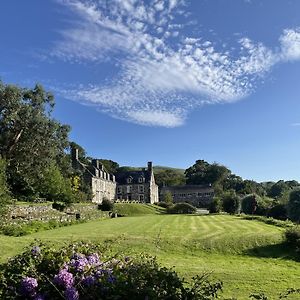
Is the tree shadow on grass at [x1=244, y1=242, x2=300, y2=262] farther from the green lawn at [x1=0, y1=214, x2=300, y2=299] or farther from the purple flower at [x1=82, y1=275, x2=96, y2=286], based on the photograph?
the purple flower at [x1=82, y1=275, x2=96, y2=286]

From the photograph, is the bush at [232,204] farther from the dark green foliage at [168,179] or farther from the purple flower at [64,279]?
the dark green foliage at [168,179]

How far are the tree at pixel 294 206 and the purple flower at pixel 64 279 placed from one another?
144 feet

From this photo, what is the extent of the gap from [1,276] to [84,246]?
1.49 m

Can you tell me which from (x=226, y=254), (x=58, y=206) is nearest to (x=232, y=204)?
(x=58, y=206)

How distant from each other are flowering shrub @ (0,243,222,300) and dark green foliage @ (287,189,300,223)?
4308cm

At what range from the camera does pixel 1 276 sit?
5879 mm

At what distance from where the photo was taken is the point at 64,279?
547 cm

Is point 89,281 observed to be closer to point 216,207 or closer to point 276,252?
point 276,252

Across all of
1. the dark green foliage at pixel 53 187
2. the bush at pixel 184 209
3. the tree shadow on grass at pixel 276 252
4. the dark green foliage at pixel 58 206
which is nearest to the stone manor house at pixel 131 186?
the bush at pixel 184 209

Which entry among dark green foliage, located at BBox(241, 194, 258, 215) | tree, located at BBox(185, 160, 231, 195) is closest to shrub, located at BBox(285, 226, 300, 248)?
dark green foliage, located at BBox(241, 194, 258, 215)

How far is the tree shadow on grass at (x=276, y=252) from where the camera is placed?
22622 millimetres

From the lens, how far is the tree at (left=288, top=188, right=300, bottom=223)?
4612 cm

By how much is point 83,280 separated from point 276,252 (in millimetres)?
19852

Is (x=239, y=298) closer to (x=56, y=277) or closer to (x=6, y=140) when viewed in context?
(x=56, y=277)
